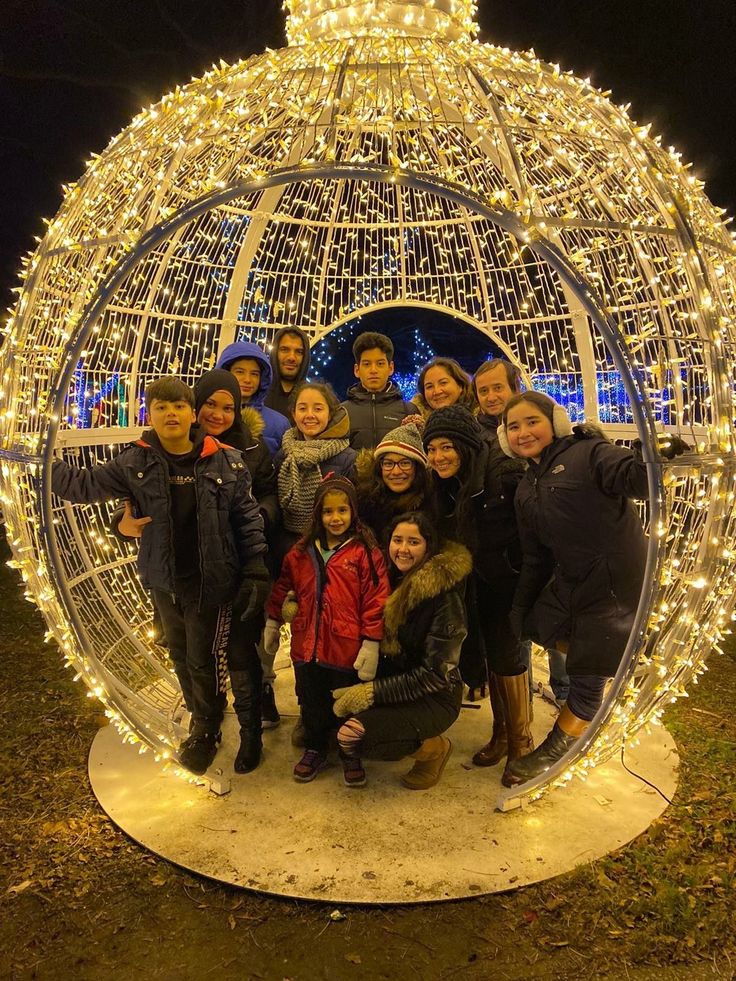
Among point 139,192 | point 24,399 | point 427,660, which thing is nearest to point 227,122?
point 139,192

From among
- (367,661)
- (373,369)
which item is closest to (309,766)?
(367,661)

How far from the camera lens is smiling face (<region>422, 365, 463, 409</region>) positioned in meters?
3.54

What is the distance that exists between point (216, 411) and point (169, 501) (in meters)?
0.52

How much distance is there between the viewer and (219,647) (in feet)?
9.86

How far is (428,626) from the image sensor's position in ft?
9.51

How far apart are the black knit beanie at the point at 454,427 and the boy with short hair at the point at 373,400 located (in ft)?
3.03

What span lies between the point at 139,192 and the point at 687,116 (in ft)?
30.6

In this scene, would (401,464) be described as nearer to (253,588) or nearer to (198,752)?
(253,588)

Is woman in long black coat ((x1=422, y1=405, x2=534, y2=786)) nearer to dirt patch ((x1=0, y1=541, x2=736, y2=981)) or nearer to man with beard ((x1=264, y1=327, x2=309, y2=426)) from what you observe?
dirt patch ((x1=0, y1=541, x2=736, y2=981))

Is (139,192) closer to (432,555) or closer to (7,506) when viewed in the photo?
(7,506)

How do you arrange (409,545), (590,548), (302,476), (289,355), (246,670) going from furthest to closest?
(289,355) → (302,476) → (246,670) → (409,545) → (590,548)

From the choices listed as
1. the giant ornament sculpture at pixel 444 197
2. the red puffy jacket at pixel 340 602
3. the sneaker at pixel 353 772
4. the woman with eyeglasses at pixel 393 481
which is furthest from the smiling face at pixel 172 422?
the sneaker at pixel 353 772

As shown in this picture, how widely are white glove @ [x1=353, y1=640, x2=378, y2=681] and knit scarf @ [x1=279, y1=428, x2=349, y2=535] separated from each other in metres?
0.70

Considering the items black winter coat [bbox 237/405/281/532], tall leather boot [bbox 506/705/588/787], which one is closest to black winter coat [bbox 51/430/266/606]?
black winter coat [bbox 237/405/281/532]
